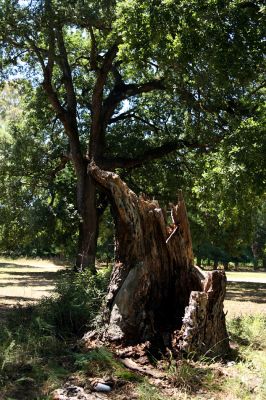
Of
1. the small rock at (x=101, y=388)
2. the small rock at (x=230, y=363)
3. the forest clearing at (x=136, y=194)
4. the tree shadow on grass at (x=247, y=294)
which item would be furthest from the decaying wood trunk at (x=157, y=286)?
the tree shadow on grass at (x=247, y=294)

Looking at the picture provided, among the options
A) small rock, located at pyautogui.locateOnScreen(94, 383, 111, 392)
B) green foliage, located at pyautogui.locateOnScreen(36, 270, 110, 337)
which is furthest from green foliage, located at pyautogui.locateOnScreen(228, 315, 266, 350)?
small rock, located at pyautogui.locateOnScreen(94, 383, 111, 392)

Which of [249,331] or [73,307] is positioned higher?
[73,307]

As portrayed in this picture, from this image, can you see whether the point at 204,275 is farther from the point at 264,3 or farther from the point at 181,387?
the point at 264,3

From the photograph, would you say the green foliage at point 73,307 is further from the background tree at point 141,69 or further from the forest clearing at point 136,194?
the background tree at point 141,69

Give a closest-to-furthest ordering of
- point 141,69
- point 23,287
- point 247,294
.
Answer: point 141,69 < point 23,287 < point 247,294

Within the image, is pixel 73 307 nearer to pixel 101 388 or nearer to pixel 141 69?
pixel 101 388

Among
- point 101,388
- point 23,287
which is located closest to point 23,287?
→ point 23,287

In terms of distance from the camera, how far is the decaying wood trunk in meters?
6.35

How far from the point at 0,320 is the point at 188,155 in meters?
16.2

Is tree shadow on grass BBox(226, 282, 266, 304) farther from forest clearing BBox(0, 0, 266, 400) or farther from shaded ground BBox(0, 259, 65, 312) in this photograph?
shaded ground BBox(0, 259, 65, 312)

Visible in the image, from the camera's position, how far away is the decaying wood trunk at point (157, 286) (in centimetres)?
635

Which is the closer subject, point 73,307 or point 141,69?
point 73,307

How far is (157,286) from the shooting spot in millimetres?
7145

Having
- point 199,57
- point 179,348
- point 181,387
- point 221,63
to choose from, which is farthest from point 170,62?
point 181,387
